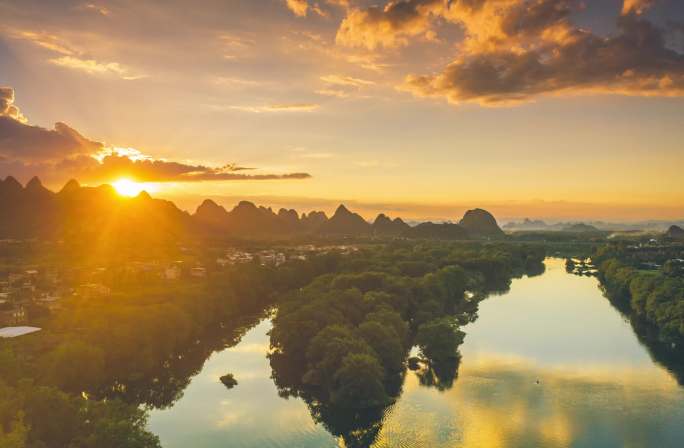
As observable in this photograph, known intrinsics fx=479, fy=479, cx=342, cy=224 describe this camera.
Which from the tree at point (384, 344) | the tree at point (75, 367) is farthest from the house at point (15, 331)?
the tree at point (384, 344)

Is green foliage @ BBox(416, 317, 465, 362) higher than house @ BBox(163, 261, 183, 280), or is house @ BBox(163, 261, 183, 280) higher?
green foliage @ BBox(416, 317, 465, 362)

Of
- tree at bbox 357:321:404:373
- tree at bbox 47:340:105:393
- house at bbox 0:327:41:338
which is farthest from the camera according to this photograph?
house at bbox 0:327:41:338

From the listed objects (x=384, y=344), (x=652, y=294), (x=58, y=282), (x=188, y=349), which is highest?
(x=652, y=294)

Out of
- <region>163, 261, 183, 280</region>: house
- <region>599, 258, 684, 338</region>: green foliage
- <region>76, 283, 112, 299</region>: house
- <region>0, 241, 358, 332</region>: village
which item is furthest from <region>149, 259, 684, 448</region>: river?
<region>163, 261, 183, 280</region>: house

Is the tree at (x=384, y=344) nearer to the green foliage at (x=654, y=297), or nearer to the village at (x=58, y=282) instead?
the green foliage at (x=654, y=297)

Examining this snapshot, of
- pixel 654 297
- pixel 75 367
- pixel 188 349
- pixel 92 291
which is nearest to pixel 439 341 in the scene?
pixel 188 349

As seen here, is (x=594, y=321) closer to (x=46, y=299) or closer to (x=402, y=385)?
(x=402, y=385)

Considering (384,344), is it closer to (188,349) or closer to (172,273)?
(188,349)

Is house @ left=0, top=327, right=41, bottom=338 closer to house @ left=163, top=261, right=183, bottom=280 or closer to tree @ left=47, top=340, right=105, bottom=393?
tree @ left=47, top=340, right=105, bottom=393
